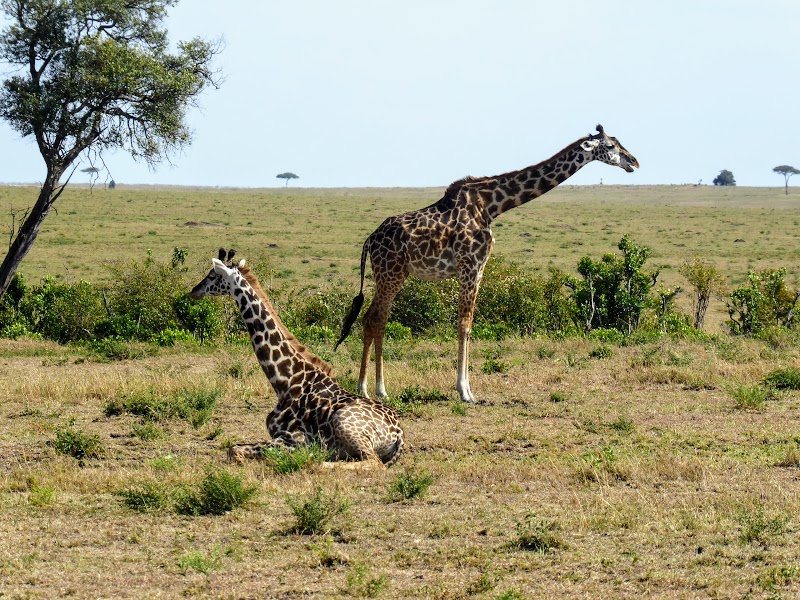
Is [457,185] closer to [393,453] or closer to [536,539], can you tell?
[393,453]

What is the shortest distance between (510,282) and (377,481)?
13331mm

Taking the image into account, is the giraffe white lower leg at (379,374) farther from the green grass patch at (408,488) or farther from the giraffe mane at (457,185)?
the green grass patch at (408,488)

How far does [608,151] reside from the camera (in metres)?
15.1

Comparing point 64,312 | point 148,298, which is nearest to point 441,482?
point 148,298

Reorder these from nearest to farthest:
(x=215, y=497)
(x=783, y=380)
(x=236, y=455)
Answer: (x=215, y=497) < (x=236, y=455) < (x=783, y=380)

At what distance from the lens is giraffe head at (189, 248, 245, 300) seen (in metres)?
10.6

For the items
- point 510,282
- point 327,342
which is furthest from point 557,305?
point 327,342

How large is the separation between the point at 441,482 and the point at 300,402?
1.65m

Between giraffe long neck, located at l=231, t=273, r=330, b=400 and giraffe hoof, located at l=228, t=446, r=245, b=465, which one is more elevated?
giraffe long neck, located at l=231, t=273, r=330, b=400

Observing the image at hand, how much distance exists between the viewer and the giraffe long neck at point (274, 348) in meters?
10.6

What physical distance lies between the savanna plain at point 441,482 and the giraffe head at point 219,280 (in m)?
1.60

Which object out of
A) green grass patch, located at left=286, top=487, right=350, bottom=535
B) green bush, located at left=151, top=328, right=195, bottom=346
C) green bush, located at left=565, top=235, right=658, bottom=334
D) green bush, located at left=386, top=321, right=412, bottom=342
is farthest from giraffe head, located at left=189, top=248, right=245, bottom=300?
green bush, located at left=565, top=235, right=658, bottom=334

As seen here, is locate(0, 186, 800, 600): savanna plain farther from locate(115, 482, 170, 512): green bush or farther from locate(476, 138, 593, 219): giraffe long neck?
locate(476, 138, 593, 219): giraffe long neck

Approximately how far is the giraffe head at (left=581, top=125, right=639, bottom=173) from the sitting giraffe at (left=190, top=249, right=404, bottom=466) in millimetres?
6225
